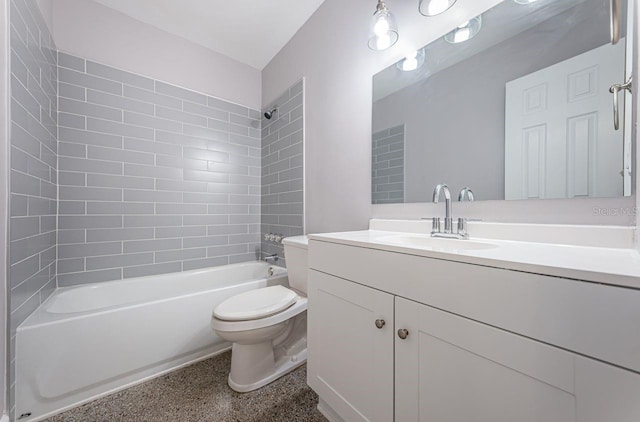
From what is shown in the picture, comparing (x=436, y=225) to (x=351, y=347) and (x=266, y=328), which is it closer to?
(x=351, y=347)

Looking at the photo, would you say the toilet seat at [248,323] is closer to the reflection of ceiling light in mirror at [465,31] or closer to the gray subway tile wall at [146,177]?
the gray subway tile wall at [146,177]

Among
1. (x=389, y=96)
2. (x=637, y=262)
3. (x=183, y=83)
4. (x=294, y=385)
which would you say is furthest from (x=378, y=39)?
(x=294, y=385)

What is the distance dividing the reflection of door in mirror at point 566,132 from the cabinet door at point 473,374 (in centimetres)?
62

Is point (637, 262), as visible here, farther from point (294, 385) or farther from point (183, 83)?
point (183, 83)

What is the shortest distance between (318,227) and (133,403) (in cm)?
141

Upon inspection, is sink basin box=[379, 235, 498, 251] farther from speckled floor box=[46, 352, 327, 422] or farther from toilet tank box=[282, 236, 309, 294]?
speckled floor box=[46, 352, 327, 422]

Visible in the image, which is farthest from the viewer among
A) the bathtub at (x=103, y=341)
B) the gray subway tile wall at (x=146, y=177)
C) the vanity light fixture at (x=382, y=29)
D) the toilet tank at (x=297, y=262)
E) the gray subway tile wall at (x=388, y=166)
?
the gray subway tile wall at (x=146, y=177)

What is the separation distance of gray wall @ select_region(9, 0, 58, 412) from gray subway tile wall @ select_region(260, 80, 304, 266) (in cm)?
148

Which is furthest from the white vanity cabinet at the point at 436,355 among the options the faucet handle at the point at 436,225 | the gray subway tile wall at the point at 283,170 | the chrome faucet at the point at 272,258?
the chrome faucet at the point at 272,258

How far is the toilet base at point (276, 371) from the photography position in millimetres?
1326

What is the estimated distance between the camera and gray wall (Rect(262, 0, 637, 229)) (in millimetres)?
1069

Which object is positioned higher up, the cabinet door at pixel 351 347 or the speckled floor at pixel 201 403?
the cabinet door at pixel 351 347

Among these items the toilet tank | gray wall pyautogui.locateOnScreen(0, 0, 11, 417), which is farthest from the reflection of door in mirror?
gray wall pyautogui.locateOnScreen(0, 0, 11, 417)

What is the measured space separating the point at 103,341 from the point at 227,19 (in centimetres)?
227
